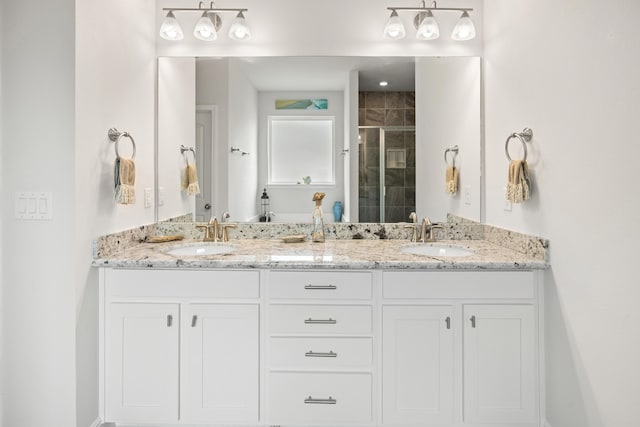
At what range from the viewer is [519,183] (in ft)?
6.18

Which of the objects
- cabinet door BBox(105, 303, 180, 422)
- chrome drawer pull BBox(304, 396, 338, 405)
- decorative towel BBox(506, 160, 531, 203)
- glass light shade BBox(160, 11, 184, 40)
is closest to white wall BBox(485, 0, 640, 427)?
decorative towel BBox(506, 160, 531, 203)

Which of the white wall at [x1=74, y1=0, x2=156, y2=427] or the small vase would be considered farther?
the small vase

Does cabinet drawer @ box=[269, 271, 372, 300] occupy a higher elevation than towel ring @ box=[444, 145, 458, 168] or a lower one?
lower

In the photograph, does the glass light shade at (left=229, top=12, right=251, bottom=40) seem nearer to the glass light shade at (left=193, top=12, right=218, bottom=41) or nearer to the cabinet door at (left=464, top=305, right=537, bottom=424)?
the glass light shade at (left=193, top=12, right=218, bottom=41)

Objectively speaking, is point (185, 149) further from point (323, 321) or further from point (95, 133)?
point (323, 321)

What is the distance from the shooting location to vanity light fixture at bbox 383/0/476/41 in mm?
2307

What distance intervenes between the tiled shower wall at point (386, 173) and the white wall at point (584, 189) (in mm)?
627

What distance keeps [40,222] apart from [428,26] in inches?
88.3

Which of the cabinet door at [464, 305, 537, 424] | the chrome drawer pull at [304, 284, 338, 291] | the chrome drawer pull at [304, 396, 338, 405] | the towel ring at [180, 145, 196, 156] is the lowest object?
the chrome drawer pull at [304, 396, 338, 405]

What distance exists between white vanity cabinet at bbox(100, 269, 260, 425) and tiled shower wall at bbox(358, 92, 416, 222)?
100cm

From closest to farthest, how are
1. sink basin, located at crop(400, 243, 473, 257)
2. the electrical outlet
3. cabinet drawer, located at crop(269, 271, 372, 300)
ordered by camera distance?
cabinet drawer, located at crop(269, 271, 372, 300) < sink basin, located at crop(400, 243, 473, 257) < the electrical outlet

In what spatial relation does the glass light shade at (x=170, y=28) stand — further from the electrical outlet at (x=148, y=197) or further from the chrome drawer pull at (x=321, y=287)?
the chrome drawer pull at (x=321, y=287)

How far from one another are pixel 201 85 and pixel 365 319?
174cm

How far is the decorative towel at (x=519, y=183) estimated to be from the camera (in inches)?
73.5
